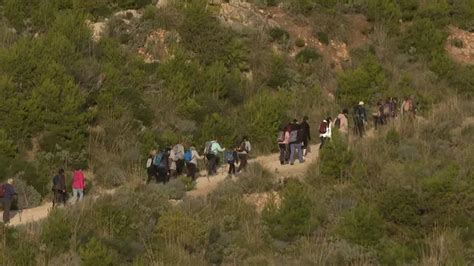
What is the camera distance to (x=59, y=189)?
22.5 meters

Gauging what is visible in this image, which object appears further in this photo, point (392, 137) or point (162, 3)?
point (162, 3)

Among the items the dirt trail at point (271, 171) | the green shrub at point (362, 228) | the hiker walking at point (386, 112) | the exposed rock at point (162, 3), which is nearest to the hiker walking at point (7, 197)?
the dirt trail at point (271, 171)

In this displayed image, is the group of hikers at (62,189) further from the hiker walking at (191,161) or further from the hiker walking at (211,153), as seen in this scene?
the hiker walking at (211,153)

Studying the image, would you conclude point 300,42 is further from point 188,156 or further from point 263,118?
point 188,156

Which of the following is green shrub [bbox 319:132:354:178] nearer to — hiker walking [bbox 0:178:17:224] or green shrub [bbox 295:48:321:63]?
hiker walking [bbox 0:178:17:224]

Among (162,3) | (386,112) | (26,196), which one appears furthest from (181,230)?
(162,3)

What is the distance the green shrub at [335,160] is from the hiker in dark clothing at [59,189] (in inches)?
291

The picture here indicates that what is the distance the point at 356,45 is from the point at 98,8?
45.4 feet

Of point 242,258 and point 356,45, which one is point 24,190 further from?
point 356,45

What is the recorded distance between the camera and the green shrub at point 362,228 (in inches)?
722

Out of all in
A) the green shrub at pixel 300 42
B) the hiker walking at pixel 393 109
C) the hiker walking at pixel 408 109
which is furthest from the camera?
the green shrub at pixel 300 42

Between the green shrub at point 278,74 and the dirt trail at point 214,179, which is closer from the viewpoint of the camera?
the dirt trail at point 214,179

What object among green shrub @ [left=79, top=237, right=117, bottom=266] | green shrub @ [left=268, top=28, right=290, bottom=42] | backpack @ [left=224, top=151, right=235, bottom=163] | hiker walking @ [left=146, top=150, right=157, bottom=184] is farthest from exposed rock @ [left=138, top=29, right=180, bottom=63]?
green shrub @ [left=79, top=237, right=117, bottom=266]

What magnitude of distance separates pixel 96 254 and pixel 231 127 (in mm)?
14759
